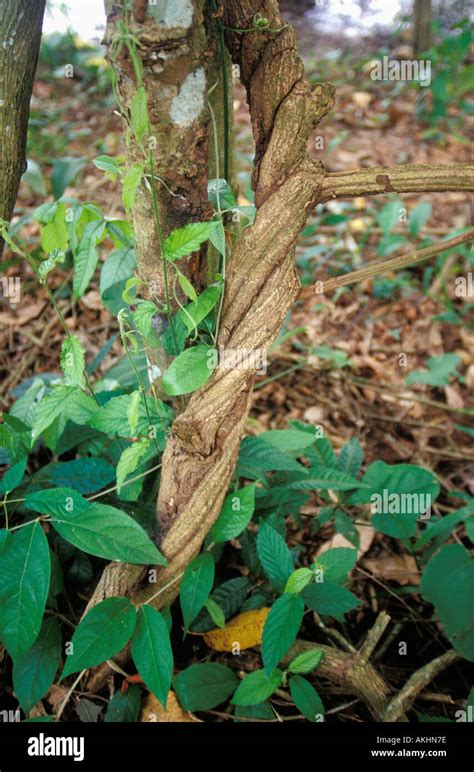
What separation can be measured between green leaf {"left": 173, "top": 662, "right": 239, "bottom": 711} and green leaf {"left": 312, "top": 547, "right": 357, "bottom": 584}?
0.28m

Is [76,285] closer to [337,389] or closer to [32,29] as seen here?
[32,29]

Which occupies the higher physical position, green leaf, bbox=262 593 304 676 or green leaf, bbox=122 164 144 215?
green leaf, bbox=122 164 144 215

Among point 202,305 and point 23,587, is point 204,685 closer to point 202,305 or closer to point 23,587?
point 23,587

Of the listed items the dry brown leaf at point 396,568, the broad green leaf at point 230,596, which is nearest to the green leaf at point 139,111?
the broad green leaf at point 230,596

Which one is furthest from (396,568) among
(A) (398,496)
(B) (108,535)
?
(B) (108,535)

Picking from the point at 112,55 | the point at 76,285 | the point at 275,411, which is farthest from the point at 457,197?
the point at 112,55

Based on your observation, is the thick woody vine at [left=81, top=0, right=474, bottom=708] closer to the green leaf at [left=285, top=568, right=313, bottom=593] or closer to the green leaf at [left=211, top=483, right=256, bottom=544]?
the green leaf at [left=211, top=483, right=256, bottom=544]

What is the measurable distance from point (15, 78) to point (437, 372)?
4.97 feet

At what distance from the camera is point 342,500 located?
4.70 feet

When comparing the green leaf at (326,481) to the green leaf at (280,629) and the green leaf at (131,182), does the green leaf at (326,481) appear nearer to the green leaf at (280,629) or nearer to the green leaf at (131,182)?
the green leaf at (280,629)

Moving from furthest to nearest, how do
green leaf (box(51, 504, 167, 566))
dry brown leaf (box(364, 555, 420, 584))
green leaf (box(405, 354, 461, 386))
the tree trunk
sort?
the tree trunk → green leaf (box(405, 354, 461, 386)) → dry brown leaf (box(364, 555, 420, 584)) → green leaf (box(51, 504, 167, 566))

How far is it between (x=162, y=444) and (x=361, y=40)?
4.24 metres

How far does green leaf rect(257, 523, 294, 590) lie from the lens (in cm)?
119

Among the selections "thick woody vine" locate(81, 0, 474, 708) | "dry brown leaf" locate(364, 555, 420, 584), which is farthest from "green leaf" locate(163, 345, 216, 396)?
"dry brown leaf" locate(364, 555, 420, 584)
